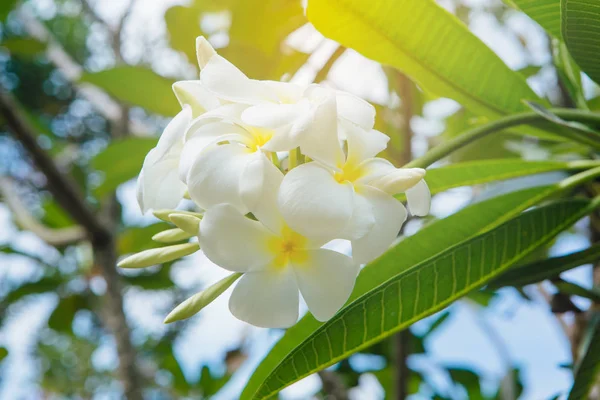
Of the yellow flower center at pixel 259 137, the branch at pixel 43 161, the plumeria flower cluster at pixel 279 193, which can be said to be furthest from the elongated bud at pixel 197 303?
the branch at pixel 43 161

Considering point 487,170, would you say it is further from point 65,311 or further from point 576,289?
point 65,311

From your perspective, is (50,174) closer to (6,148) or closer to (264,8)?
(264,8)

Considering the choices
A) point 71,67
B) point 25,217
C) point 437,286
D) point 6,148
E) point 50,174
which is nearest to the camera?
point 437,286

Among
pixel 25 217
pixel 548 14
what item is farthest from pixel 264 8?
pixel 25 217

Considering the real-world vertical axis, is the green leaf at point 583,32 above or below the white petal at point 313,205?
above

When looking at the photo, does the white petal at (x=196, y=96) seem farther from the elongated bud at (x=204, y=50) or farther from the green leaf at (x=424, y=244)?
the green leaf at (x=424, y=244)

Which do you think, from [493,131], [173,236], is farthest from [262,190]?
[493,131]

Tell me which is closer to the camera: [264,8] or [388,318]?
[388,318]
